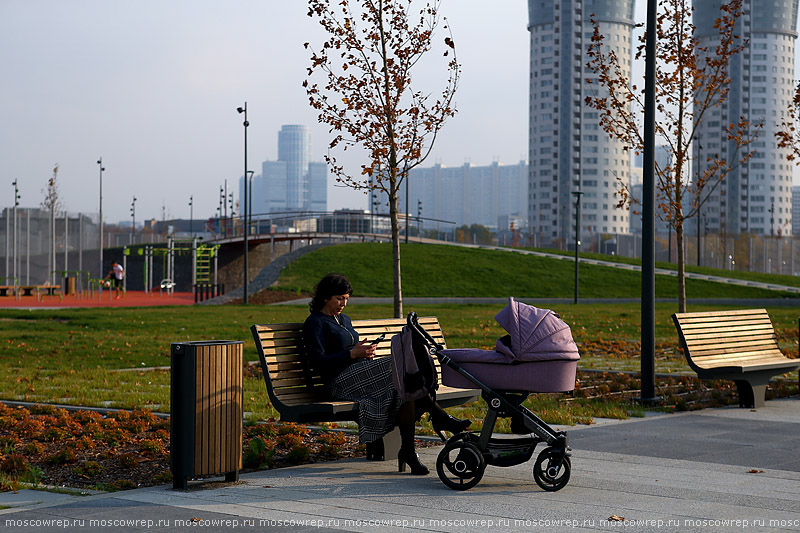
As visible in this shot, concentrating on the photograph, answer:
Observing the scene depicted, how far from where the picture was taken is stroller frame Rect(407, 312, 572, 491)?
20.9ft

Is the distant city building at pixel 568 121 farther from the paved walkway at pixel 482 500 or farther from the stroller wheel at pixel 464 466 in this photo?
the stroller wheel at pixel 464 466

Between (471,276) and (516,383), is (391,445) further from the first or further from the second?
(471,276)

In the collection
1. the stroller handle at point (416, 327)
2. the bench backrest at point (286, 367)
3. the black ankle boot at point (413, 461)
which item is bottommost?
the black ankle boot at point (413, 461)

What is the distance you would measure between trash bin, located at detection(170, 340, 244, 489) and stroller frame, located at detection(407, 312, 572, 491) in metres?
1.32

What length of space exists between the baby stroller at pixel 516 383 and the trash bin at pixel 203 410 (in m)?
1.32

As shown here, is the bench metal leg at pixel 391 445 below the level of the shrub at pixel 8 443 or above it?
above

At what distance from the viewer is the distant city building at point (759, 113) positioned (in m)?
145

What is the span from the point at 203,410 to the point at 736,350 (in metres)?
7.55

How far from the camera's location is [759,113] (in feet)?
490

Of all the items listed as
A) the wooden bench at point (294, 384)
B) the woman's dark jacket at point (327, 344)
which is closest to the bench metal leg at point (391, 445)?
the wooden bench at point (294, 384)

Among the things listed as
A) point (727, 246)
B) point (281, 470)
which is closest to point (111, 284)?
point (281, 470)

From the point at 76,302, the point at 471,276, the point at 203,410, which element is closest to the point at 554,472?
the point at 203,410

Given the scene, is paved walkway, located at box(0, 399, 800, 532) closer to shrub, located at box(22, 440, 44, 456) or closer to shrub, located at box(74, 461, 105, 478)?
shrub, located at box(74, 461, 105, 478)

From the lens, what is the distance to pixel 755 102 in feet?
485
